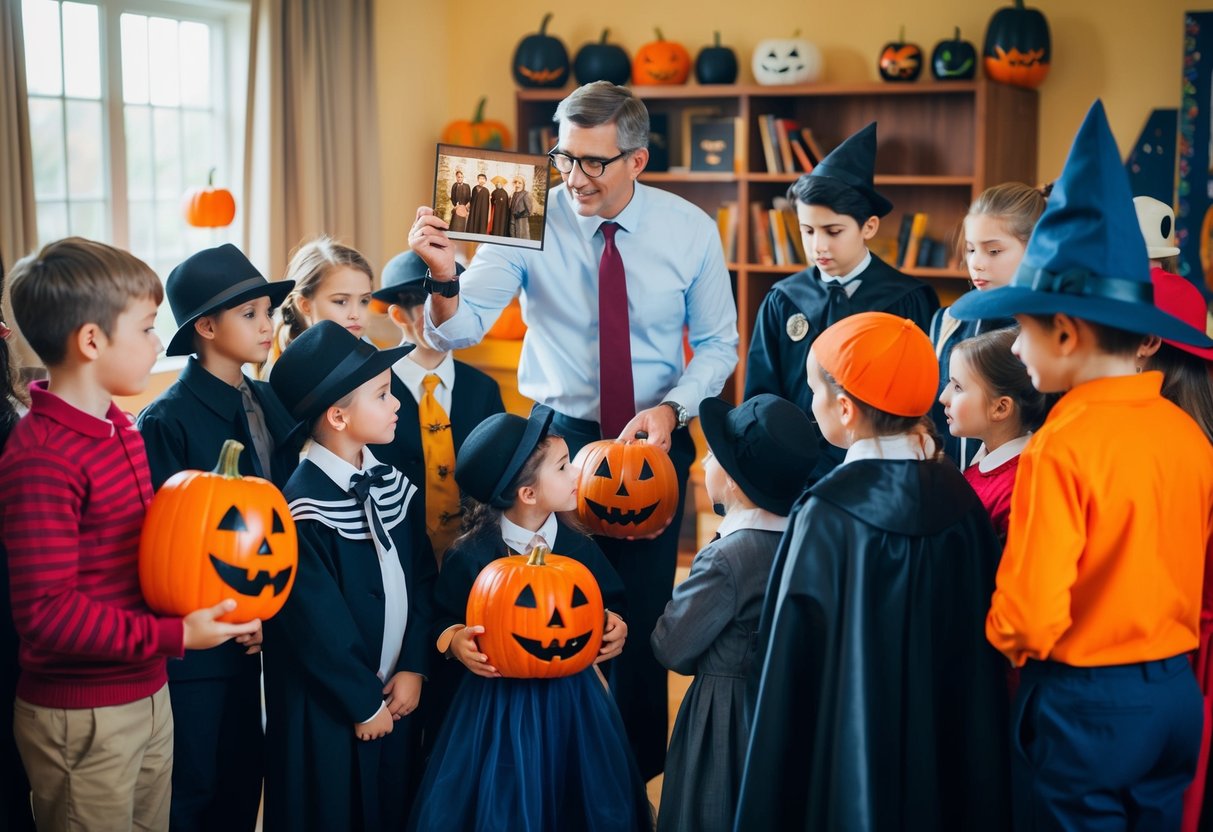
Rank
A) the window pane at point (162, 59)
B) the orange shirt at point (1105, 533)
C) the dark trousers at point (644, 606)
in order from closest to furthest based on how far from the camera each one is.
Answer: the orange shirt at point (1105, 533)
the dark trousers at point (644, 606)
the window pane at point (162, 59)

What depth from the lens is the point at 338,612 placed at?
7.32 ft

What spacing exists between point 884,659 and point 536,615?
0.64 metres

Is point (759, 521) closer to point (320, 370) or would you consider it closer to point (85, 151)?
point (320, 370)

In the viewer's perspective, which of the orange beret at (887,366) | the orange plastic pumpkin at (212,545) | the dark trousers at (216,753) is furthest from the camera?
the dark trousers at (216,753)

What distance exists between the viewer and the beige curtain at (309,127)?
575 centimetres

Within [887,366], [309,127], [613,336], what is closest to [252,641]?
[613,336]

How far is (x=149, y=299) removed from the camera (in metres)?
2.00

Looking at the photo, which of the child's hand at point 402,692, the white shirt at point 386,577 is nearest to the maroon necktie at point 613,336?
the white shirt at point 386,577

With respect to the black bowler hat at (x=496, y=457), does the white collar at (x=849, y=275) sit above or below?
above

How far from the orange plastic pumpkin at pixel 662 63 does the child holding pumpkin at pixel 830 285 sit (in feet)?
11.0

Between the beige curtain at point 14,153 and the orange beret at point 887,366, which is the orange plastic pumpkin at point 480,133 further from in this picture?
the orange beret at point 887,366

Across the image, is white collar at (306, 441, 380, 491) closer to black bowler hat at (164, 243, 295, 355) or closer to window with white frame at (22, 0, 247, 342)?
black bowler hat at (164, 243, 295, 355)

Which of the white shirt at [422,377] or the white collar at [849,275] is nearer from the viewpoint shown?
the white shirt at [422,377]

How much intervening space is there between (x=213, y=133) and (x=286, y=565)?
4.43m
